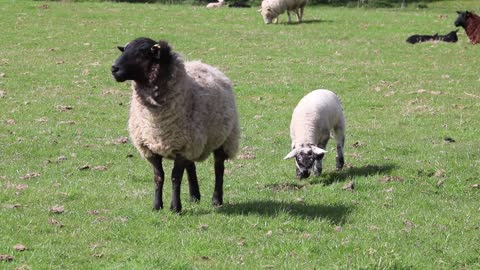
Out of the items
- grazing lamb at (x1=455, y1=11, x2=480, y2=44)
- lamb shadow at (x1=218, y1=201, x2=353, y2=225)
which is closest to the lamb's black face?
grazing lamb at (x1=455, y1=11, x2=480, y2=44)

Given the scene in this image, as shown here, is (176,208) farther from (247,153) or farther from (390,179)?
(247,153)

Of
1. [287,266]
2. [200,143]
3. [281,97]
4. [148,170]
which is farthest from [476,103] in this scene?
[287,266]

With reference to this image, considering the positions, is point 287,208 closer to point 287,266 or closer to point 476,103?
point 287,266

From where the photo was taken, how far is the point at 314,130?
13508 millimetres

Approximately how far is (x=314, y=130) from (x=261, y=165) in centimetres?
130

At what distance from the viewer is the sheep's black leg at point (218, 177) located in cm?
1110

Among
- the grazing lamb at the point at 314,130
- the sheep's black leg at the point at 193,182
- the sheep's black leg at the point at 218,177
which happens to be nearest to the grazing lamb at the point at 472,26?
the grazing lamb at the point at 314,130

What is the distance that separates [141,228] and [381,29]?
26.1 metres

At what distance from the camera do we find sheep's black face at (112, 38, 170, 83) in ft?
32.8

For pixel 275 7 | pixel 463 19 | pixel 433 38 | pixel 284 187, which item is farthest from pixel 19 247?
pixel 275 7

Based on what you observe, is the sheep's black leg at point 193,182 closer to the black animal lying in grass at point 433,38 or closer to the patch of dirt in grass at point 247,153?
the patch of dirt in grass at point 247,153

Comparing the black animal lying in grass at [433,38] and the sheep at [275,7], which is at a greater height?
the sheep at [275,7]

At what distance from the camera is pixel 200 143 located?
10.4 meters

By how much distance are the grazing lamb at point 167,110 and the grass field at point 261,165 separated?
788mm
